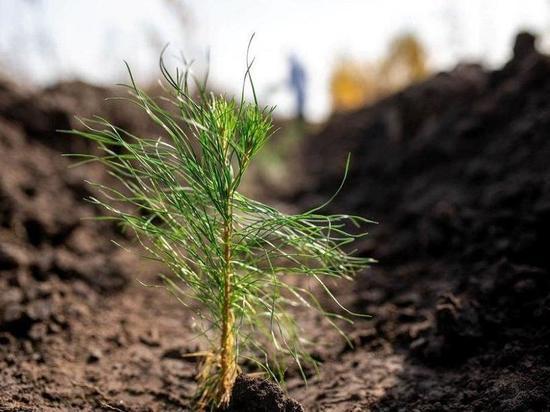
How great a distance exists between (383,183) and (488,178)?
1850 millimetres

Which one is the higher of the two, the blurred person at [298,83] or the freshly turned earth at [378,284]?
the blurred person at [298,83]

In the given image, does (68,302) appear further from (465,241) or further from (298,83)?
(298,83)

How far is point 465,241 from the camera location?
9.77 feet

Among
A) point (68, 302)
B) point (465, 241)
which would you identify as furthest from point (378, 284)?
point (68, 302)

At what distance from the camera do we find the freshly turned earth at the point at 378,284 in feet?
5.83

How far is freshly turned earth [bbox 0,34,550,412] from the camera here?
178 centimetres

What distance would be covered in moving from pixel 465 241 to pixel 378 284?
586mm

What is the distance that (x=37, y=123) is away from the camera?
4.49m

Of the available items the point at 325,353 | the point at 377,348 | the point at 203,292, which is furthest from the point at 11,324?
the point at 377,348

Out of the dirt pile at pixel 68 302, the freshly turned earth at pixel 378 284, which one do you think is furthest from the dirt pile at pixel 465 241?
the dirt pile at pixel 68 302

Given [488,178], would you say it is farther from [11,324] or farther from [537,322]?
[11,324]

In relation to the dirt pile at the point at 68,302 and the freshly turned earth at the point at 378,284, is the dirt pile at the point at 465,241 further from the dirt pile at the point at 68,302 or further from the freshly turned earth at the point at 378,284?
the dirt pile at the point at 68,302

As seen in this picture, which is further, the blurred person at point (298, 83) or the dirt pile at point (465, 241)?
the blurred person at point (298, 83)

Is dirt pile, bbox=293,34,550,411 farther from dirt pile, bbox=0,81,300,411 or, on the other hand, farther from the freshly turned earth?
dirt pile, bbox=0,81,300,411
